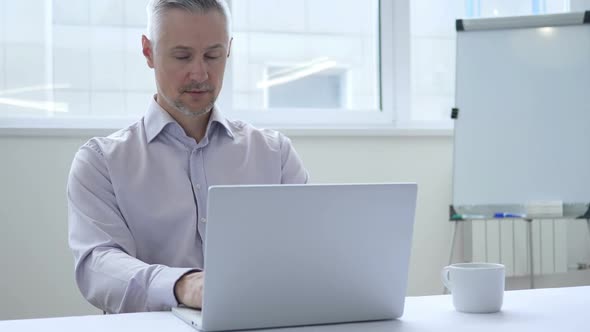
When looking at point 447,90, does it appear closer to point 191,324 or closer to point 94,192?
point 94,192

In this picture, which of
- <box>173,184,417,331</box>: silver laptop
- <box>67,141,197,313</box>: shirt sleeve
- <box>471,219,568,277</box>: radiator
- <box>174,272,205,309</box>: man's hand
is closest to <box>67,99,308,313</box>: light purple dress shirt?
<box>67,141,197,313</box>: shirt sleeve

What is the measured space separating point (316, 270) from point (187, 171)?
2.57 feet

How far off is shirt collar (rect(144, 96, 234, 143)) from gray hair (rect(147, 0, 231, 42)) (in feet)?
0.56

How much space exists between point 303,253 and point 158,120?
0.86m

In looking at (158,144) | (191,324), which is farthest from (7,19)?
(191,324)

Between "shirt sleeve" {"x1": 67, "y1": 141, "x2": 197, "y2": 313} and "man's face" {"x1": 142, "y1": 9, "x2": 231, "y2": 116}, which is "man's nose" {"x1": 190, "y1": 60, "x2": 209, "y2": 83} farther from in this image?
"shirt sleeve" {"x1": 67, "y1": 141, "x2": 197, "y2": 313}

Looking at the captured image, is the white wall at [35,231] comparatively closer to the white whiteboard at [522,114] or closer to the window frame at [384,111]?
the window frame at [384,111]

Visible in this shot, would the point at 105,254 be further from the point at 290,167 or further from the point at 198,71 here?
the point at 290,167

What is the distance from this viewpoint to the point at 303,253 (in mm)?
1101

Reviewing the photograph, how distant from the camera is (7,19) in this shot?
295 centimetres

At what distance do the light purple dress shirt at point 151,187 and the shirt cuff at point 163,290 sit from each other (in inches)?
5.3

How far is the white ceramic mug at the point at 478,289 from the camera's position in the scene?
4.13 feet

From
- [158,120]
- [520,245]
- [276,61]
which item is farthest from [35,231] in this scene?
[520,245]

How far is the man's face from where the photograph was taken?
5.87ft
